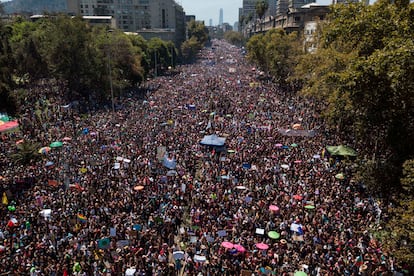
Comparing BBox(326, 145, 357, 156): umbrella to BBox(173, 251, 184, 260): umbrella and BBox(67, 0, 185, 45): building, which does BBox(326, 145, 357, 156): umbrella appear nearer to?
BBox(173, 251, 184, 260): umbrella

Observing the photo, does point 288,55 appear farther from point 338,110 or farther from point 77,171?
point 77,171

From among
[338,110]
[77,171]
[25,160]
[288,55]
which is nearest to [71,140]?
[25,160]

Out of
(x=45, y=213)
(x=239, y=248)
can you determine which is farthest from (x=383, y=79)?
(x=45, y=213)

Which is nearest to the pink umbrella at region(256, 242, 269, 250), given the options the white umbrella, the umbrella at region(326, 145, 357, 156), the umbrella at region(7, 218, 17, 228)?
the white umbrella

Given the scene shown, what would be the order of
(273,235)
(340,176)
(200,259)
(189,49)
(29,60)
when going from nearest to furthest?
(200,259), (273,235), (340,176), (29,60), (189,49)

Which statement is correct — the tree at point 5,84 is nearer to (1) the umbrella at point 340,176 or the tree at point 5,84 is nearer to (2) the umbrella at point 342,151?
(1) the umbrella at point 340,176

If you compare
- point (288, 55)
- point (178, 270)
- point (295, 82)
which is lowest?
point (178, 270)

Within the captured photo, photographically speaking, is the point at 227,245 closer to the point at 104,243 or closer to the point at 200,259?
the point at 200,259

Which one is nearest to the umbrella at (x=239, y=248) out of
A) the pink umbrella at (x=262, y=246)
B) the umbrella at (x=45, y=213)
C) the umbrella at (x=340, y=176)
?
the pink umbrella at (x=262, y=246)
